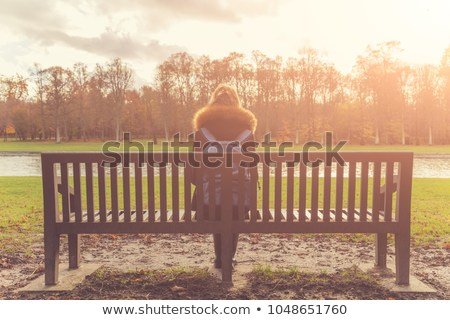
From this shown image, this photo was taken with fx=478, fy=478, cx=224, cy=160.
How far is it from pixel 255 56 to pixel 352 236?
39486mm

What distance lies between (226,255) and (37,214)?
5.02 meters

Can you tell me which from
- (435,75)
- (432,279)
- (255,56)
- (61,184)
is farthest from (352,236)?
(435,75)

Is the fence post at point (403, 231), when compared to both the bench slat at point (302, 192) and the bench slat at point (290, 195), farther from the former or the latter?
the bench slat at point (290, 195)

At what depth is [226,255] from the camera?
427cm

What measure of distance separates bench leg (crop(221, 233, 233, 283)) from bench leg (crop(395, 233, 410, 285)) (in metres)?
1.51

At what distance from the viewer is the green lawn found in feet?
20.3

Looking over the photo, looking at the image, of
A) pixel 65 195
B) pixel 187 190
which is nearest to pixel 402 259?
pixel 187 190

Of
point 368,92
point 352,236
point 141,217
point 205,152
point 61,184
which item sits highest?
point 368,92

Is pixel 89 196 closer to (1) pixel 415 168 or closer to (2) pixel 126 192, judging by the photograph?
(2) pixel 126 192

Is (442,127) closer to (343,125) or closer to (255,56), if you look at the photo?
(343,125)

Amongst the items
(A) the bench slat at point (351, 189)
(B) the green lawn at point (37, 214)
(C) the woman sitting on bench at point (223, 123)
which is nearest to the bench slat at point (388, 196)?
(A) the bench slat at point (351, 189)

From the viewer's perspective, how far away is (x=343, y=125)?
163 feet

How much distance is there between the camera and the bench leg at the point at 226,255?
14.0 ft

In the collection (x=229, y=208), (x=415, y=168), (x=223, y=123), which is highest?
(x=223, y=123)
